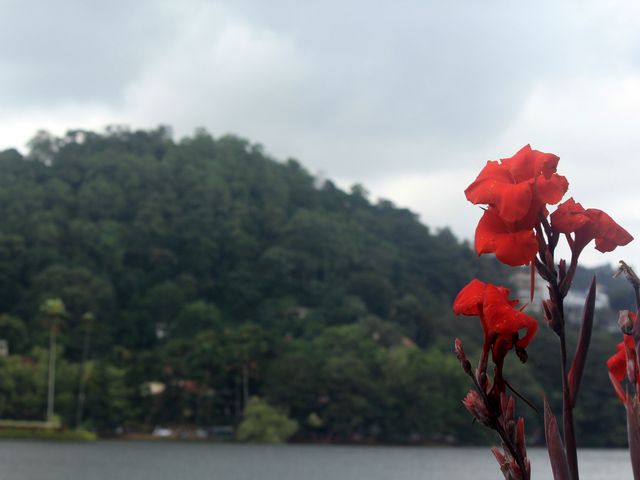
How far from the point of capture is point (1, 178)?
8050 centimetres

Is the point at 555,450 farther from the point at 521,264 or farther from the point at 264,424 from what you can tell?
the point at 264,424

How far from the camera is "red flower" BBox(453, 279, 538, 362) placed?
1452mm

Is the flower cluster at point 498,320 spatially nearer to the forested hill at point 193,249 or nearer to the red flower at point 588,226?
the red flower at point 588,226

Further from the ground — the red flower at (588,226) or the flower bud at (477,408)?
the red flower at (588,226)

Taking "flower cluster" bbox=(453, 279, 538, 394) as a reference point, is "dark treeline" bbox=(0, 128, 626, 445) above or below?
above

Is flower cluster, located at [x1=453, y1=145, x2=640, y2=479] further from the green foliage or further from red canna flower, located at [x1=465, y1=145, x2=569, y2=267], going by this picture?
the green foliage

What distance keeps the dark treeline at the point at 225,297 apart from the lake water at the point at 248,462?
10.9 feet

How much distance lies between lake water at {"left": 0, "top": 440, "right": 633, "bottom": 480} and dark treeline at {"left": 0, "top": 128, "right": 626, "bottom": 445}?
131 inches

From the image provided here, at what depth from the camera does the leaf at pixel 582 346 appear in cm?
A: 148

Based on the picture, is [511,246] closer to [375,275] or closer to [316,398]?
[316,398]

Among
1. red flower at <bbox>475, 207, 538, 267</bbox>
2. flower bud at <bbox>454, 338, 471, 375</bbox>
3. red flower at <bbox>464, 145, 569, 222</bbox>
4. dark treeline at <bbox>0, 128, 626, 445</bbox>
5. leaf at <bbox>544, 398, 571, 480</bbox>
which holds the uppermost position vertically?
dark treeline at <bbox>0, 128, 626, 445</bbox>

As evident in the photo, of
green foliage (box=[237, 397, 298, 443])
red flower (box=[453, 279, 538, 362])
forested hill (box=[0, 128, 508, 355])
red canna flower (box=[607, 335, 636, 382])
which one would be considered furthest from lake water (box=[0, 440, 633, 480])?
red flower (box=[453, 279, 538, 362])

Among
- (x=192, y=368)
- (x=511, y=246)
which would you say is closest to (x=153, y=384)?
(x=192, y=368)

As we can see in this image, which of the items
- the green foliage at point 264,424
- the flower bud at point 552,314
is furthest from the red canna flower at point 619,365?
the green foliage at point 264,424
